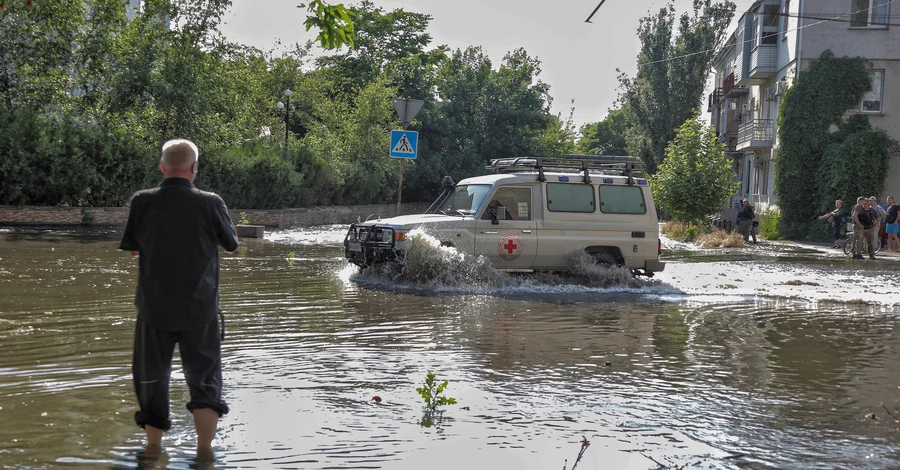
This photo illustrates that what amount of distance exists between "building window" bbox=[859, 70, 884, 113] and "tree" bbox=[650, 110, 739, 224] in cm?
Result: 582

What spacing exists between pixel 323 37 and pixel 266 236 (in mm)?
22361

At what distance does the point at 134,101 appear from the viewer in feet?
108

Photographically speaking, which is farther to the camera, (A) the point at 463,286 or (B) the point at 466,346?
(A) the point at 463,286

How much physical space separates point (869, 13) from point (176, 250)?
118ft

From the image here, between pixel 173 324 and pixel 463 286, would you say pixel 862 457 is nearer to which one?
pixel 173 324

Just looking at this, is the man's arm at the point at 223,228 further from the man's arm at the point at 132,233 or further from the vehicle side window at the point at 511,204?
the vehicle side window at the point at 511,204

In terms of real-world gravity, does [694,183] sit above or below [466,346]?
above

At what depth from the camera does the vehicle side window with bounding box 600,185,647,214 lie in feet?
52.0

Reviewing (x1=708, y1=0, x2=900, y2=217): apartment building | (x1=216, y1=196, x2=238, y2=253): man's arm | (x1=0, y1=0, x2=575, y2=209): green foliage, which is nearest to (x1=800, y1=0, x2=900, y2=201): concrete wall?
(x1=708, y1=0, x2=900, y2=217): apartment building

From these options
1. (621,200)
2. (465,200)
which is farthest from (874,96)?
(465,200)

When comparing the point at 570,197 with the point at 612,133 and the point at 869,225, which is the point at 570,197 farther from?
the point at 612,133

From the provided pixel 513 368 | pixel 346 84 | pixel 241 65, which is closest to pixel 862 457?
pixel 513 368

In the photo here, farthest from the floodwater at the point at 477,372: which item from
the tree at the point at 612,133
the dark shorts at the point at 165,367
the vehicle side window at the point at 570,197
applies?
the tree at the point at 612,133

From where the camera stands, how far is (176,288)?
5270mm
